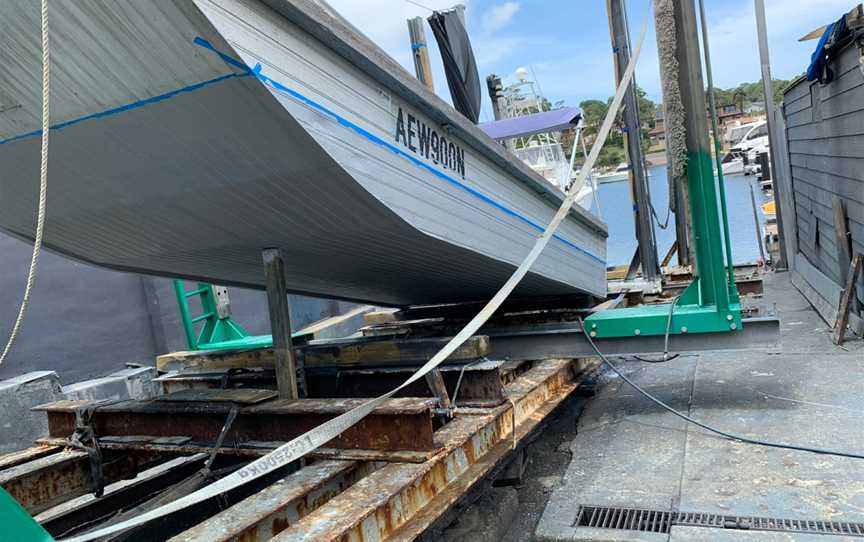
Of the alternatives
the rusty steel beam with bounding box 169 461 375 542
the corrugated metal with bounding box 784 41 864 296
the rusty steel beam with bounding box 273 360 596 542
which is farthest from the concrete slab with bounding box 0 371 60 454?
the corrugated metal with bounding box 784 41 864 296

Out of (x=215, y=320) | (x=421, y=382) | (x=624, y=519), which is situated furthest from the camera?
(x=215, y=320)

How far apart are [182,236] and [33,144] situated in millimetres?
884

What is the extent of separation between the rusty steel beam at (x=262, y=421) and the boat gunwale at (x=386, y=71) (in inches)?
52.2

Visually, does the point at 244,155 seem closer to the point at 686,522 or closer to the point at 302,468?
the point at 302,468

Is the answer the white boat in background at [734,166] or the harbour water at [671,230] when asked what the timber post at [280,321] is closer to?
the harbour water at [671,230]

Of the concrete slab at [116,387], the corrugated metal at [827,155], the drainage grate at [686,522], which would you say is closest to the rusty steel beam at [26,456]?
the concrete slab at [116,387]

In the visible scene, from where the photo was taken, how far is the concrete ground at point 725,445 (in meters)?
3.16

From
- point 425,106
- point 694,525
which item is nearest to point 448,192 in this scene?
point 425,106

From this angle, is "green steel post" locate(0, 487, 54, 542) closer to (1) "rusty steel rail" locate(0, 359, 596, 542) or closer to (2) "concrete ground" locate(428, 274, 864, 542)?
(1) "rusty steel rail" locate(0, 359, 596, 542)

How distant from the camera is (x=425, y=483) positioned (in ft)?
8.77

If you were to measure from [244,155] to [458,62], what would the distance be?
3972mm

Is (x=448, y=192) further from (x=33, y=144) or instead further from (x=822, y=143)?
(x=822, y=143)

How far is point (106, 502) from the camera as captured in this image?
11.8ft

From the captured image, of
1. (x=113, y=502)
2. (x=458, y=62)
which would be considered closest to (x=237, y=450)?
(x=113, y=502)
